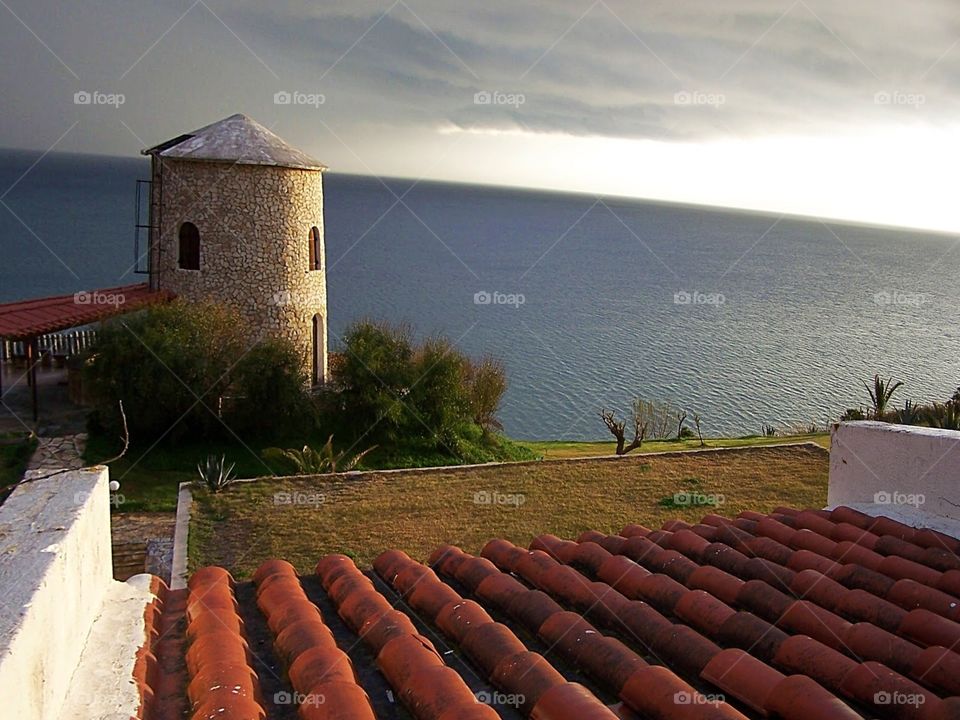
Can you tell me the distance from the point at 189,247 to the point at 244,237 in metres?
1.46

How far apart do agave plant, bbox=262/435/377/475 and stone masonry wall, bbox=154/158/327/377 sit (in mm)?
3525

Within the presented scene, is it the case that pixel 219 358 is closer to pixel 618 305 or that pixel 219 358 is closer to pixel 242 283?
pixel 242 283

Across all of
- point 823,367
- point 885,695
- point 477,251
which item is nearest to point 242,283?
point 885,695

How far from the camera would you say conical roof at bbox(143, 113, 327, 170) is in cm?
1898

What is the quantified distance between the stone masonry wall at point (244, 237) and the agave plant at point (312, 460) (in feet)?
11.6

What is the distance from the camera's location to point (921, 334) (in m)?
58.3

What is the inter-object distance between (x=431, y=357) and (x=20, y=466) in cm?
841

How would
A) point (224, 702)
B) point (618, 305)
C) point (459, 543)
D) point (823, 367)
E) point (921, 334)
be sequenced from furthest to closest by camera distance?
point (618, 305), point (921, 334), point (823, 367), point (459, 543), point (224, 702)

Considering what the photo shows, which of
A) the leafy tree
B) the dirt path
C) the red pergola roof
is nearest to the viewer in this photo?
the dirt path
